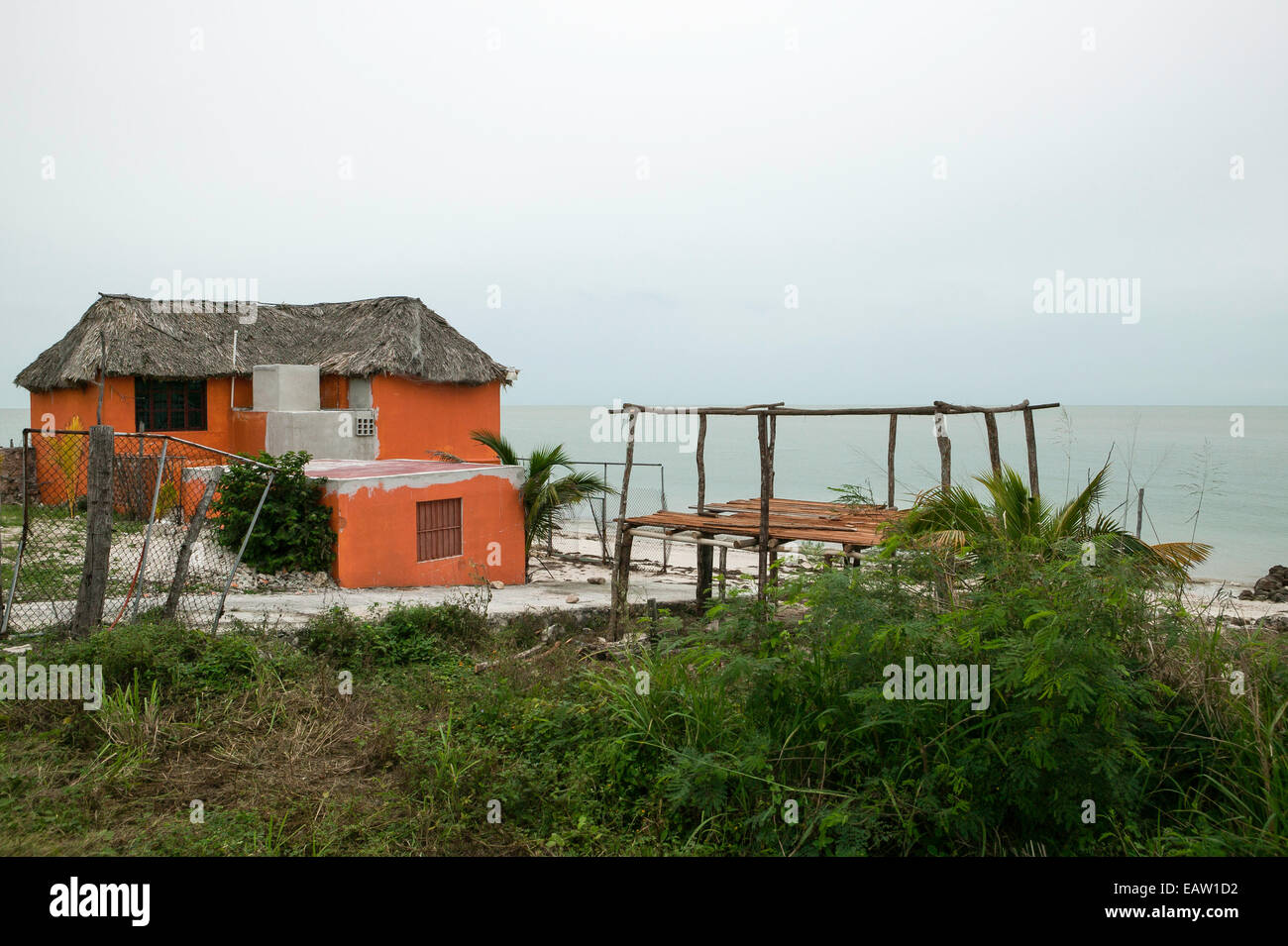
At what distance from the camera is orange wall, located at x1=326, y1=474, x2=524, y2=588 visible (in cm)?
1338

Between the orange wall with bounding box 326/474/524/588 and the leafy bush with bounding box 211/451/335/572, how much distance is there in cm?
22

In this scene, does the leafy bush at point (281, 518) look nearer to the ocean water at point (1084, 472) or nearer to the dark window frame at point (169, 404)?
the ocean water at point (1084, 472)

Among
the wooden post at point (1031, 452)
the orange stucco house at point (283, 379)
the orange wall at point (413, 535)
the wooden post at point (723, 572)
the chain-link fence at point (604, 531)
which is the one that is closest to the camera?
the wooden post at point (723, 572)

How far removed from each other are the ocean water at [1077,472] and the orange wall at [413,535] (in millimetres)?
2483

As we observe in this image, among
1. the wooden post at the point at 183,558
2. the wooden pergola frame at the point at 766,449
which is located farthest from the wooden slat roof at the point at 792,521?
the wooden post at the point at 183,558

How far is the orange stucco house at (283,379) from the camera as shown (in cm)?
2011

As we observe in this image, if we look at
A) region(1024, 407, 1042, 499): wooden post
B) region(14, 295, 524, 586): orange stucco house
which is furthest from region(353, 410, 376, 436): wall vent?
region(1024, 407, 1042, 499): wooden post

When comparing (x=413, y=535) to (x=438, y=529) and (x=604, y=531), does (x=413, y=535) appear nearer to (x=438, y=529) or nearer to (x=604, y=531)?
(x=438, y=529)

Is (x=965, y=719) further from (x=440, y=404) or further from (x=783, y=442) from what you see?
(x=783, y=442)

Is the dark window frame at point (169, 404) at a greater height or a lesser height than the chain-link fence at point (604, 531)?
greater

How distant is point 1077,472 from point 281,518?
44410mm

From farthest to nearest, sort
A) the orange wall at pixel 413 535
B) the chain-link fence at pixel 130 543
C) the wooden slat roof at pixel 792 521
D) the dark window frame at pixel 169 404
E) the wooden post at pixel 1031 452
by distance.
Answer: the dark window frame at pixel 169 404, the orange wall at pixel 413 535, the wooden slat roof at pixel 792 521, the wooden post at pixel 1031 452, the chain-link fence at pixel 130 543

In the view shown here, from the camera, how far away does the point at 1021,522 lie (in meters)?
6.50

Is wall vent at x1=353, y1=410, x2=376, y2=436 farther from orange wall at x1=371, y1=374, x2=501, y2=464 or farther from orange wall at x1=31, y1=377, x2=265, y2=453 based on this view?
orange wall at x1=31, y1=377, x2=265, y2=453
